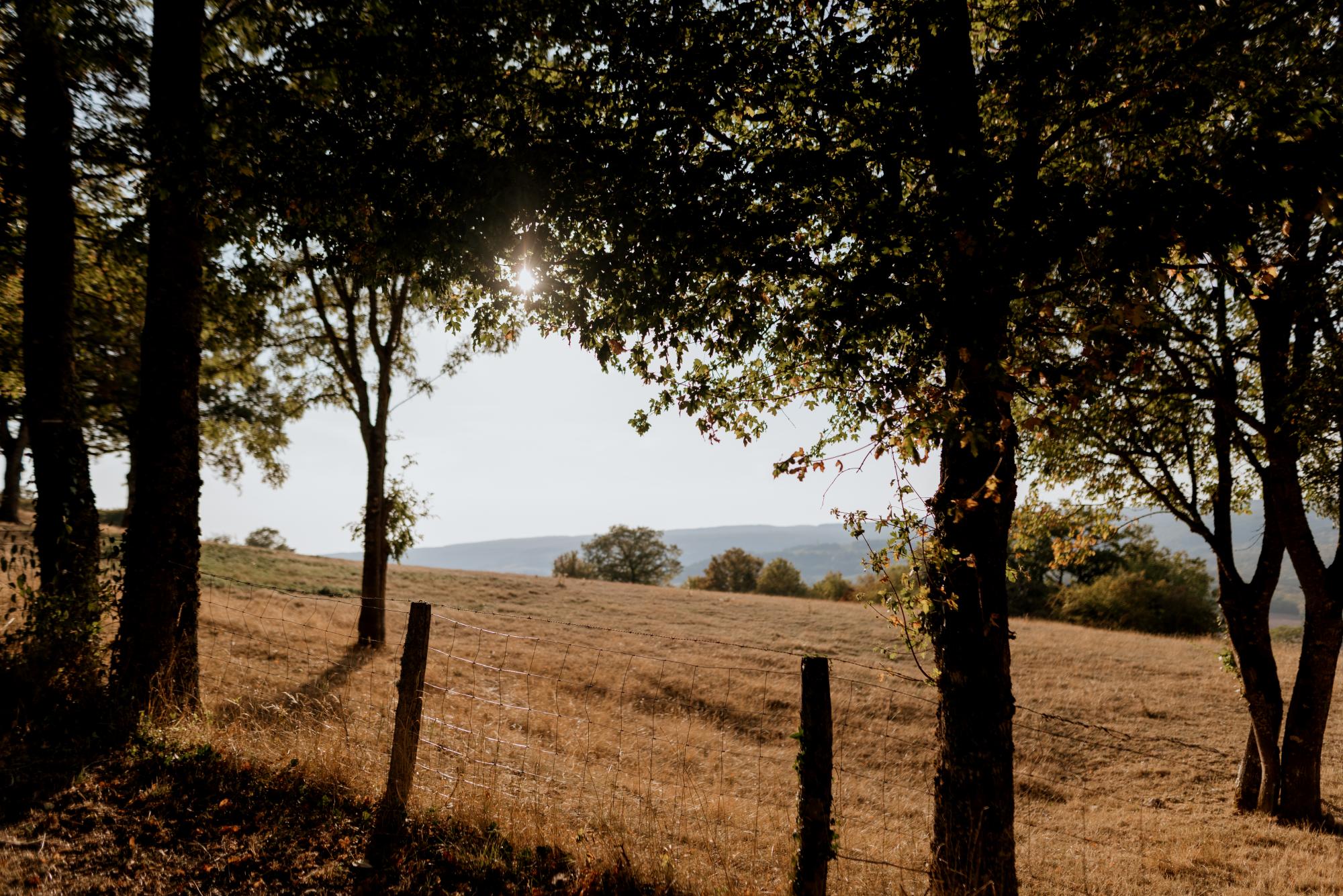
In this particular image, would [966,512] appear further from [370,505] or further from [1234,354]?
[370,505]

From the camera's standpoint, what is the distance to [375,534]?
15281 millimetres

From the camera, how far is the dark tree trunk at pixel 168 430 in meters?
→ 6.92

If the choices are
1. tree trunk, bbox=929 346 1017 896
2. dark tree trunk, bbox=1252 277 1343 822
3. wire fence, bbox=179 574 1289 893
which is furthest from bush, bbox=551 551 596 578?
tree trunk, bbox=929 346 1017 896

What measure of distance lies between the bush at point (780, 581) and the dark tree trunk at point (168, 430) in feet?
189

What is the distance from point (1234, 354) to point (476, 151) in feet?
36.8

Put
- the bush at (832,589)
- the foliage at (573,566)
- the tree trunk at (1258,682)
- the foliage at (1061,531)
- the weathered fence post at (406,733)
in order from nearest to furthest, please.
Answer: the weathered fence post at (406,733)
the foliage at (1061,531)
the tree trunk at (1258,682)
the bush at (832,589)
the foliage at (573,566)

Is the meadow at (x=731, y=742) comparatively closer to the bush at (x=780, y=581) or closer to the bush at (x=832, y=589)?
the bush at (x=832, y=589)

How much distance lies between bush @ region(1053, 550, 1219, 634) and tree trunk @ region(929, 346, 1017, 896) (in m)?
37.4

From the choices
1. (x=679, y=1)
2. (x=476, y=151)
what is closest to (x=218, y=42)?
(x=476, y=151)

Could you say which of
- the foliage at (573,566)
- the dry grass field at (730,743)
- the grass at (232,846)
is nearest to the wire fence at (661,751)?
the dry grass field at (730,743)

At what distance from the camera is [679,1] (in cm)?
535

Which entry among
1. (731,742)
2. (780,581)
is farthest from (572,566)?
(731,742)

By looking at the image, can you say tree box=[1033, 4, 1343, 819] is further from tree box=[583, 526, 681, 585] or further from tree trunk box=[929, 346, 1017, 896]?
tree box=[583, 526, 681, 585]

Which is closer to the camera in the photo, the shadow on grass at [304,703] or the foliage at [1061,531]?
the shadow on grass at [304,703]
